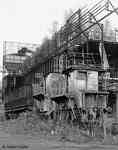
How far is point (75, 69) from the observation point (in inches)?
1160

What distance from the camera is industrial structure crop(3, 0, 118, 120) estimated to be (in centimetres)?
2920

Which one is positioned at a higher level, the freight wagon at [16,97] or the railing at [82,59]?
the railing at [82,59]

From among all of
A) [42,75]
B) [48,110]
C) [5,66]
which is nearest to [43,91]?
[48,110]

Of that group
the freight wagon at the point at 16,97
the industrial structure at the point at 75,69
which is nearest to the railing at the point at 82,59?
the industrial structure at the point at 75,69

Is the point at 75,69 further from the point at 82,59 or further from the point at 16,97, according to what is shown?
the point at 16,97

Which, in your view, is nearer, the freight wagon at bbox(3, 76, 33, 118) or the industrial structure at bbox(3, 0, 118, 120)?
the industrial structure at bbox(3, 0, 118, 120)

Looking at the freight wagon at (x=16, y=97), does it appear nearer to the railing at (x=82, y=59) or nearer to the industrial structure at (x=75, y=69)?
the industrial structure at (x=75, y=69)

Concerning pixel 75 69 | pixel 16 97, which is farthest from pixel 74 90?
pixel 16 97

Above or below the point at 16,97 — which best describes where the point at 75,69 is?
above

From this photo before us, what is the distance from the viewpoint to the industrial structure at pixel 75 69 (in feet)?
95.8

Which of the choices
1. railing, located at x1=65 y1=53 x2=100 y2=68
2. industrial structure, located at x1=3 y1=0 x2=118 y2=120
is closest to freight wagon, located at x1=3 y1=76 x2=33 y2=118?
industrial structure, located at x1=3 y1=0 x2=118 y2=120

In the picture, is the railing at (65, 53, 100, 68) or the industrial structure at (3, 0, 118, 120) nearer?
the industrial structure at (3, 0, 118, 120)

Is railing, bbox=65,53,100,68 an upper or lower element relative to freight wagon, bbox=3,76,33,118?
upper

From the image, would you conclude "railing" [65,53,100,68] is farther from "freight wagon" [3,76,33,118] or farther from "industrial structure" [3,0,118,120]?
"freight wagon" [3,76,33,118]
